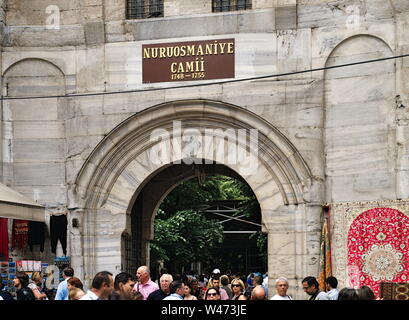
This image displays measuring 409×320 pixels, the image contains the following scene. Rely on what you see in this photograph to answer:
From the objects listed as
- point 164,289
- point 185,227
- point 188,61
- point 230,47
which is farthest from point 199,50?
point 185,227

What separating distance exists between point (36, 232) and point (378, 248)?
19.3 feet

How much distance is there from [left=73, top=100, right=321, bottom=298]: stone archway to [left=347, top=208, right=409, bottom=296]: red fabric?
2.43 ft

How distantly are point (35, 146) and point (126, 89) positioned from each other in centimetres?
194

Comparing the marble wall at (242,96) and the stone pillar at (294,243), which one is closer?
the marble wall at (242,96)

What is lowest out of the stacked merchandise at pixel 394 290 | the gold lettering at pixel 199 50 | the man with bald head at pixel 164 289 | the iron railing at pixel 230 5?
the stacked merchandise at pixel 394 290

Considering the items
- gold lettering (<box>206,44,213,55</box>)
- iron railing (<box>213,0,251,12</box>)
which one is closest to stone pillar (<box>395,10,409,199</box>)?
iron railing (<box>213,0,251,12</box>)

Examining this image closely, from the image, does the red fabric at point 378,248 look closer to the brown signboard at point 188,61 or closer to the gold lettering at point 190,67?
the brown signboard at point 188,61

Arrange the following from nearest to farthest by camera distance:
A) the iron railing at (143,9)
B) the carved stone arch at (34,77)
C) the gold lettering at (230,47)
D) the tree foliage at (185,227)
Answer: the gold lettering at (230,47) < the iron railing at (143,9) < the carved stone arch at (34,77) < the tree foliage at (185,227)

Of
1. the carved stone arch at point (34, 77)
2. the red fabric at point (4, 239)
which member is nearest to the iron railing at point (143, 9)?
the carved stone arch at point (34, 77)

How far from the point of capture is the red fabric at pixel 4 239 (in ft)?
52.4

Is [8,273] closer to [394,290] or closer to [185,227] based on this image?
[394,290]

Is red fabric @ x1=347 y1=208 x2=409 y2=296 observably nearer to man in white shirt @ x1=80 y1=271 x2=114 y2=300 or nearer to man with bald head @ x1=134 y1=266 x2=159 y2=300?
man with bald head @ x1=134 y1=266 x2=159 y2=300

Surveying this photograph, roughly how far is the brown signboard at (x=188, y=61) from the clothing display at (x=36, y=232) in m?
3.12
